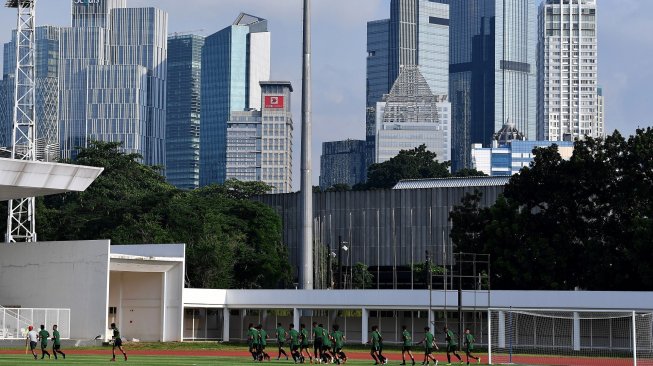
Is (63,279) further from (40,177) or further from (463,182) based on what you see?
(463,182)

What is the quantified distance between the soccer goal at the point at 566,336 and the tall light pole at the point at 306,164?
15.6 metres

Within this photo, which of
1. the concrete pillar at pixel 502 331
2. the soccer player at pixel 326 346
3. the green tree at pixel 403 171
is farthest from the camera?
the green tree at pixel 403 171

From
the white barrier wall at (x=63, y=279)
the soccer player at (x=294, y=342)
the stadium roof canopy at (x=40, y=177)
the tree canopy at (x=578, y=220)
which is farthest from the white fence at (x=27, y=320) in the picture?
the tree canopy at (x=578, y=220)

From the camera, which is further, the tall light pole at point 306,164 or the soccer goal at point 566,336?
the tall light pole at point 306,164

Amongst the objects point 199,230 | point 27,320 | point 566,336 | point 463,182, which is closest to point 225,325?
point 27,320

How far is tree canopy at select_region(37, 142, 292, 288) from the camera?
283ft

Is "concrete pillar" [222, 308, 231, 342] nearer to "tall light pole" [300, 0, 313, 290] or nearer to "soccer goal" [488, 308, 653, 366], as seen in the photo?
"tall light pole" [300, 0, 313, 290]

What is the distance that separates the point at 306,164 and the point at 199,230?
585 inches

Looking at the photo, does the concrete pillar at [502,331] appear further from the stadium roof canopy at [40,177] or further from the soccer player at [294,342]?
the stadium roof canopy at [40,177]

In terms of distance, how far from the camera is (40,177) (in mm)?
57906

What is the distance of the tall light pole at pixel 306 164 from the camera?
7769cm

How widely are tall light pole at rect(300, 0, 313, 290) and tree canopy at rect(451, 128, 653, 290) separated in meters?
10.6

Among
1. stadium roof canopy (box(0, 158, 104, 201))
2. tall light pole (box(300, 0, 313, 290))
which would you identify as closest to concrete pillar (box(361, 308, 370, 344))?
tall light pole (box(300, 0, 313, 290))

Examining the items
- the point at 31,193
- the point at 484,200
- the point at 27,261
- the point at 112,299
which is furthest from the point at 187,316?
the point at 484,200
